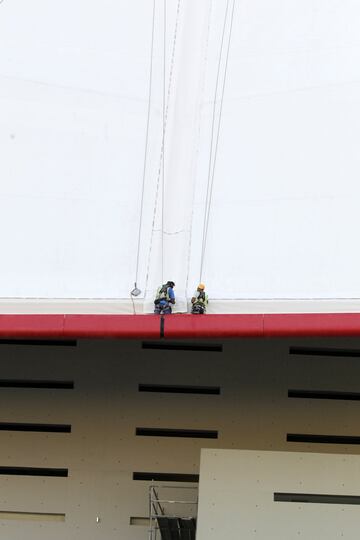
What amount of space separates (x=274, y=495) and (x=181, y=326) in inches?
78.5

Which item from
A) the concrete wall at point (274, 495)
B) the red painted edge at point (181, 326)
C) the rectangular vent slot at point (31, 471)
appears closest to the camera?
the concrete wall at point (274, 495)

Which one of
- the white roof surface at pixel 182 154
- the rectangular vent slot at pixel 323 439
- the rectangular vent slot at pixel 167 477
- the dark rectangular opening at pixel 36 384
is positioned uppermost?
the white roof surface at pixel 182 154

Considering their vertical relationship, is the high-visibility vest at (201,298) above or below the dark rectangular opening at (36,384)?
above

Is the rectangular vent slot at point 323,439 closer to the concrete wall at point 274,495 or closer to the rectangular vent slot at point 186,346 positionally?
the rectangular vent slot at point 186,346

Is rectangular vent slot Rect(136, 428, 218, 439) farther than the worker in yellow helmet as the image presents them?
Yes

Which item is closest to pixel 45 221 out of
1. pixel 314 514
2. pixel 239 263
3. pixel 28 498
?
pixel 239 263

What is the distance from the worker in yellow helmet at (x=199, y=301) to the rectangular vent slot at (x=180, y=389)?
133 centimetres

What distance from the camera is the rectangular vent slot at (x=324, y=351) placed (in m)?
10.9


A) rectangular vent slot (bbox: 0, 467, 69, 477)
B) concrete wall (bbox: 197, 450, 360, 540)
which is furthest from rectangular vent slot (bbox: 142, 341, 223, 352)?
concrete wall (bbox: 197, 450, 360, 540)

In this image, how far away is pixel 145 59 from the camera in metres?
13.9

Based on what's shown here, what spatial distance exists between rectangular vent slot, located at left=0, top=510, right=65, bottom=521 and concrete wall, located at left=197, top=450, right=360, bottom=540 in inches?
98.6

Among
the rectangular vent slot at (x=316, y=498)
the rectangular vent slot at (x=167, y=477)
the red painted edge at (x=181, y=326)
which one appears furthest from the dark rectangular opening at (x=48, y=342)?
the rectangular vent slot at (x=316, y=498)

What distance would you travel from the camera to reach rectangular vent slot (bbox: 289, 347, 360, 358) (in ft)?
35.7

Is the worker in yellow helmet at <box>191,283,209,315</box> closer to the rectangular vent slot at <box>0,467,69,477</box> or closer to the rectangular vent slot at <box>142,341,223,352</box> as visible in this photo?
the rectangular vent slot at <box>142,341,223,352</box>
